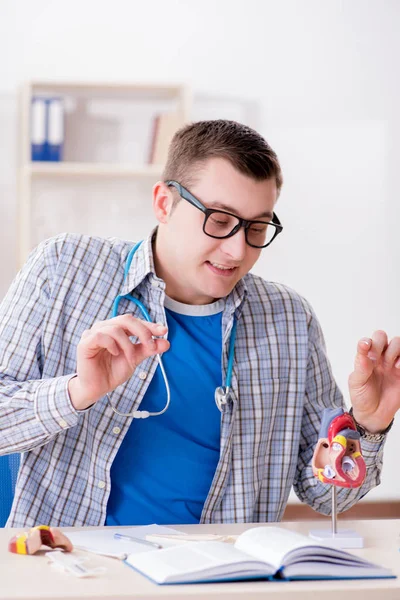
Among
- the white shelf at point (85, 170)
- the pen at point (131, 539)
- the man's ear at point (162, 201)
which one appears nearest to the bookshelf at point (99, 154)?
the white shelf at point (85, 170)

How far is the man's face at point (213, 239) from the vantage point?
1694 mm

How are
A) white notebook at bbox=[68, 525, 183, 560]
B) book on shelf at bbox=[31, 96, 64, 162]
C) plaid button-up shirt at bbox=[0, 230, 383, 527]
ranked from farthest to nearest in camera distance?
book on shelf at bbox=[31, 96, 64, 162] → plaid button-up shirt at bbox=[0, 230, 383, 527] → white notebook at bbox=[68, 525, 183, 560]

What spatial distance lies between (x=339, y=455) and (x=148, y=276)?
618 millimetres

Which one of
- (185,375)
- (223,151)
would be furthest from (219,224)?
(185,375)

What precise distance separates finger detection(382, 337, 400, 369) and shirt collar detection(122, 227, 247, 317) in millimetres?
379

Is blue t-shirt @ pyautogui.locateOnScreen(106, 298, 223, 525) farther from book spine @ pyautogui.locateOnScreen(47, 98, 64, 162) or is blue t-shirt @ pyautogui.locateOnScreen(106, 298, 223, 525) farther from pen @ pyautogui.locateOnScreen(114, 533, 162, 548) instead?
book spine @ pyautogui.locateOnScreen(47, 98, 64, 162)

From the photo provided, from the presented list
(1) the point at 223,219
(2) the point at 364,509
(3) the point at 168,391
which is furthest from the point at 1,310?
(2) the point at 364,509

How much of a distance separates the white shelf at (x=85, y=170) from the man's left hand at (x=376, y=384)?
270 centimetres

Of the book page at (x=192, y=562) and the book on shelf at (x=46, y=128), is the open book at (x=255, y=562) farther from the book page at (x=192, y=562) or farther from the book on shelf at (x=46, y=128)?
the book on shelf at (x=46, y=128)

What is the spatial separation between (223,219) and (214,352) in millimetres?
296

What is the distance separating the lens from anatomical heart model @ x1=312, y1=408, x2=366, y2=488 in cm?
138

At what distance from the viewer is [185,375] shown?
1.74 m

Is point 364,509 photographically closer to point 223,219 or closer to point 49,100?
point 49,100

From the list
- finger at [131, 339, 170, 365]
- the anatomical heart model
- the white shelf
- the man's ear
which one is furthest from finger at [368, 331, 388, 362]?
the white shelf
